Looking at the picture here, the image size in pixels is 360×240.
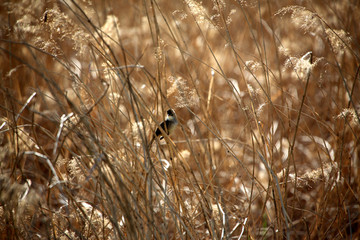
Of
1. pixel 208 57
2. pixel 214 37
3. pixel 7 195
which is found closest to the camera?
pixel 7 195

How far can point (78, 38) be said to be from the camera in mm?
1207

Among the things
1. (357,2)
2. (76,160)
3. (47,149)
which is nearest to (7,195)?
(76,160)

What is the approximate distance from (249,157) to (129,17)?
6.08ft

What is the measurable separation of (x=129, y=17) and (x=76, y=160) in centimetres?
231

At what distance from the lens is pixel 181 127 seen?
112cm

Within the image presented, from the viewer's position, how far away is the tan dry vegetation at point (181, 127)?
1033mm

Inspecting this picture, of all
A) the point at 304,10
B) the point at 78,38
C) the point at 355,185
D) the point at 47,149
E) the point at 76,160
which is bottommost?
the point at 355,185

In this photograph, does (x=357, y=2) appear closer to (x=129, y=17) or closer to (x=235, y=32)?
(x=235, y=32)

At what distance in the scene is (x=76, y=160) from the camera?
3.78 ft

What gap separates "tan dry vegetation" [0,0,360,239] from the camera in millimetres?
1033

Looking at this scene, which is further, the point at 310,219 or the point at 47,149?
the point at 47,149

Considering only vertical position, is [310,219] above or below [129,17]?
below

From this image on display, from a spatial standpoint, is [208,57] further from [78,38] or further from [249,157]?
[78,38]

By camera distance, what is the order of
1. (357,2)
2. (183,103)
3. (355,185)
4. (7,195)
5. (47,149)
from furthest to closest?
(47,149), (357,2), (355,185), (183,103), (7,195)
